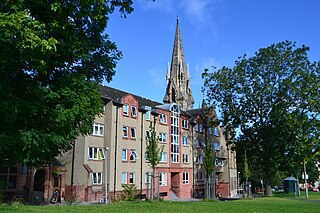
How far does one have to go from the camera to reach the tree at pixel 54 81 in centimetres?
1300

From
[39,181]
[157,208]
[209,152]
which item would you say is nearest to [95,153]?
[39,181]

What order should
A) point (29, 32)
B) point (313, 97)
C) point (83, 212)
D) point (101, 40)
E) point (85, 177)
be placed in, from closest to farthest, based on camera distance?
point (29, 32), point (83, 212), point (101, 40), point (85, 177), point (313, 97)

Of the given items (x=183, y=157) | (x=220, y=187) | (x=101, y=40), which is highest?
(x=101, y=40)

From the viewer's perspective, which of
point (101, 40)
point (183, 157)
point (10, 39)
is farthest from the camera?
point (183, 157)

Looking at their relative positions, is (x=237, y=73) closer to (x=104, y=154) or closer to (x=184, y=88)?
(x=104, y=154)

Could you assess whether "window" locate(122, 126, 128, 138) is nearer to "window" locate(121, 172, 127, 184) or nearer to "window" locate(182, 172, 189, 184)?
"window" locate(121, 172, 127, 184)

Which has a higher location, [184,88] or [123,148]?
[184,88]

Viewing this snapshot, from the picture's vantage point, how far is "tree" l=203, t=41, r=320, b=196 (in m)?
39.8

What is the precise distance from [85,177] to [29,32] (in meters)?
24.9

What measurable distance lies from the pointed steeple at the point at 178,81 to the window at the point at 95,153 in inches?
2298

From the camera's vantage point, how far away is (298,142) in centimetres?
4075

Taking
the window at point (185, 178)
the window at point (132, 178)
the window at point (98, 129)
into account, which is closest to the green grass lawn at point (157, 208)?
the window at point (98, 129)

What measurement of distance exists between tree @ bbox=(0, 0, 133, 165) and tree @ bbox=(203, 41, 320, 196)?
2739cm

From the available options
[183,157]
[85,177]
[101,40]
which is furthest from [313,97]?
[101,40]
